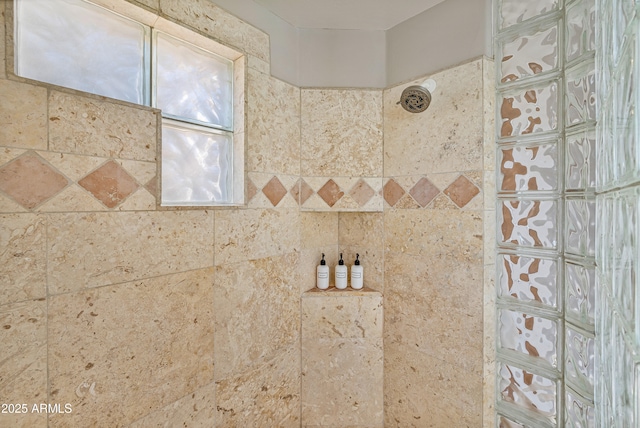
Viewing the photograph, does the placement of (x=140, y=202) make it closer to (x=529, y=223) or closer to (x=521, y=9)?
(x=529, y=223)

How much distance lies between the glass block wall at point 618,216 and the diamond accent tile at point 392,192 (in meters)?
0.79

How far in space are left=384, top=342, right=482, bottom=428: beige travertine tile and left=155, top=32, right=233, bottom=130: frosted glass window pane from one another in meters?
1.34

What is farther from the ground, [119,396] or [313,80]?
[313,80]

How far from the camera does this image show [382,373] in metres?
1.47

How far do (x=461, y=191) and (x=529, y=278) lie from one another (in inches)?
15.8

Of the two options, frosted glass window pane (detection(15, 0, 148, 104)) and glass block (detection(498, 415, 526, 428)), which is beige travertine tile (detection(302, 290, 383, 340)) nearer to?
glass block (detection(498, 415, 526, 428))

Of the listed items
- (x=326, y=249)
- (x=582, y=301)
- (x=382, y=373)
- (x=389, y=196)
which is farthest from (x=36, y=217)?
(x=582, y=301)

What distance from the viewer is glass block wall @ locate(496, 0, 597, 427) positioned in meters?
0.92

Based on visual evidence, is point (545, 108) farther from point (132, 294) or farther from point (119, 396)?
point (119, 396)

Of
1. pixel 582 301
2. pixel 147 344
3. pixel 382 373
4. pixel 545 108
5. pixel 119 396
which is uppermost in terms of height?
pixel 545 108

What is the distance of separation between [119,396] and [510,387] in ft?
4.50

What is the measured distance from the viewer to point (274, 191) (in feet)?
4.45

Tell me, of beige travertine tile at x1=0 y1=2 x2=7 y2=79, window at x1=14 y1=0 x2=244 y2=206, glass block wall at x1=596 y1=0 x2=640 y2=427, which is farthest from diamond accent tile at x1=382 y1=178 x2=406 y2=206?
beige travertine tile at x1=0 y1=2 x2=7 y2=79

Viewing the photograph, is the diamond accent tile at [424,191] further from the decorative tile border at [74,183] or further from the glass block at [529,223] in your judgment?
the decorative tile border at [74,183]
